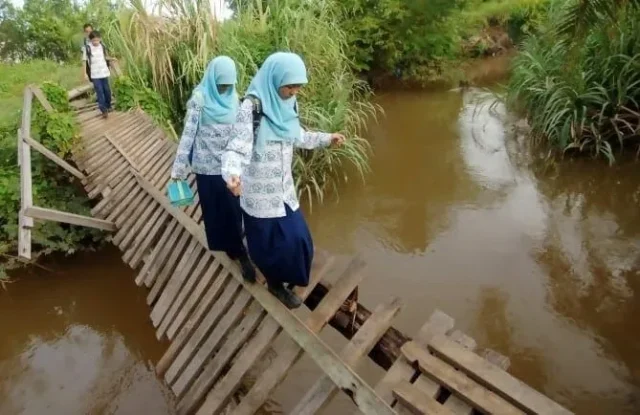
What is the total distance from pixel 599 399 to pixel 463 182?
357 centimetres

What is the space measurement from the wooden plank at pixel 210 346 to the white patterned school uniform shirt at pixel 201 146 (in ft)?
2.34

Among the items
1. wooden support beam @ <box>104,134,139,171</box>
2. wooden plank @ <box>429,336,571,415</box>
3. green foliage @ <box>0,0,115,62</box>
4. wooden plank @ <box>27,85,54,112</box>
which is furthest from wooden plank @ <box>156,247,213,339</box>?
green foliage @ <box>0,0,115,62</box>

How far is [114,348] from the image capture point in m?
4.06

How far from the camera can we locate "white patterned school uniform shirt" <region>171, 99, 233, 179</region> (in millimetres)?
2771

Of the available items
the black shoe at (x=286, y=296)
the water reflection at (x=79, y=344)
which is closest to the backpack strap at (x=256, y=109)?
the black shoe at (x=286, y=296)

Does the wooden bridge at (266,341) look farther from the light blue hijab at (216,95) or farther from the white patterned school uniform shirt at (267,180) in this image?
the light blue hijab at (216,95)

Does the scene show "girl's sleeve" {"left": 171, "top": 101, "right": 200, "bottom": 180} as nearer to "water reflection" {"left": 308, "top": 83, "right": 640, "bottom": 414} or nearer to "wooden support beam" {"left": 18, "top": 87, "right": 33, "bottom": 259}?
"wooden support beam" {"left": 18, "top": 87, "right": 33, "bottom": 259}

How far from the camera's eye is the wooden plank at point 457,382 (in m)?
2.02

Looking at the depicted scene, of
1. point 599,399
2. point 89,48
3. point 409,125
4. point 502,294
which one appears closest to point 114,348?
point 502,294

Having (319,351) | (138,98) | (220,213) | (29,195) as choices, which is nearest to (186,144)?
(220,213)

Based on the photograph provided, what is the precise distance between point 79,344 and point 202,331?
6.02 ft

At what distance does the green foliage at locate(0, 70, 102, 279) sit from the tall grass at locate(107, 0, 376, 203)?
131 centimetres

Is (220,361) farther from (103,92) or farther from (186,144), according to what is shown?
(103,92)

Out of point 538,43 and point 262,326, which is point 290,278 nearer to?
point 262,326
